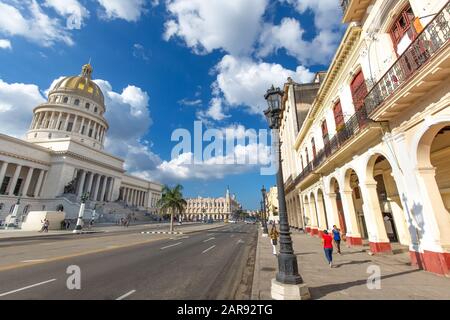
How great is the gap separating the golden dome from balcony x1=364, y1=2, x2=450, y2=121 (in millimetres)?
84587

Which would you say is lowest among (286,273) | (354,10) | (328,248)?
(286,273)

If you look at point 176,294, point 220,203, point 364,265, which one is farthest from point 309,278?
point 220,203

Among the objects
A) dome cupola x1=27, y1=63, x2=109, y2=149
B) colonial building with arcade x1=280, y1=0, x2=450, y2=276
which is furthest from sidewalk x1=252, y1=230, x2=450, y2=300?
dome cupola x1=27, y1=63, x2=109, y2=149

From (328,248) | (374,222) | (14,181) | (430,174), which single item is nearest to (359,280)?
(328,248)

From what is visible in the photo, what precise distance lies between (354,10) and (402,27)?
3.06 meters

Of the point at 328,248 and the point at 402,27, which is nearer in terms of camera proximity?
the point at 402,27

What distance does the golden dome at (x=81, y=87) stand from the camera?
230 ft

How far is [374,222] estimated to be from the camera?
34.8 feet

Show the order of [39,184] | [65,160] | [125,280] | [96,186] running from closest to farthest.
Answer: [125,280], [39,184], [65,160], [96,186]

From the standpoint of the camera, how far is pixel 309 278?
7082 millimetres

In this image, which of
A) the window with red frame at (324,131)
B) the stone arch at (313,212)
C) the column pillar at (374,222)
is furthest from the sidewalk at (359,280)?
the stone arch at (313,212)

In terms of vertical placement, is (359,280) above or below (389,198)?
below

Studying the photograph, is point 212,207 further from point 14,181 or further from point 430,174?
point 430,174
